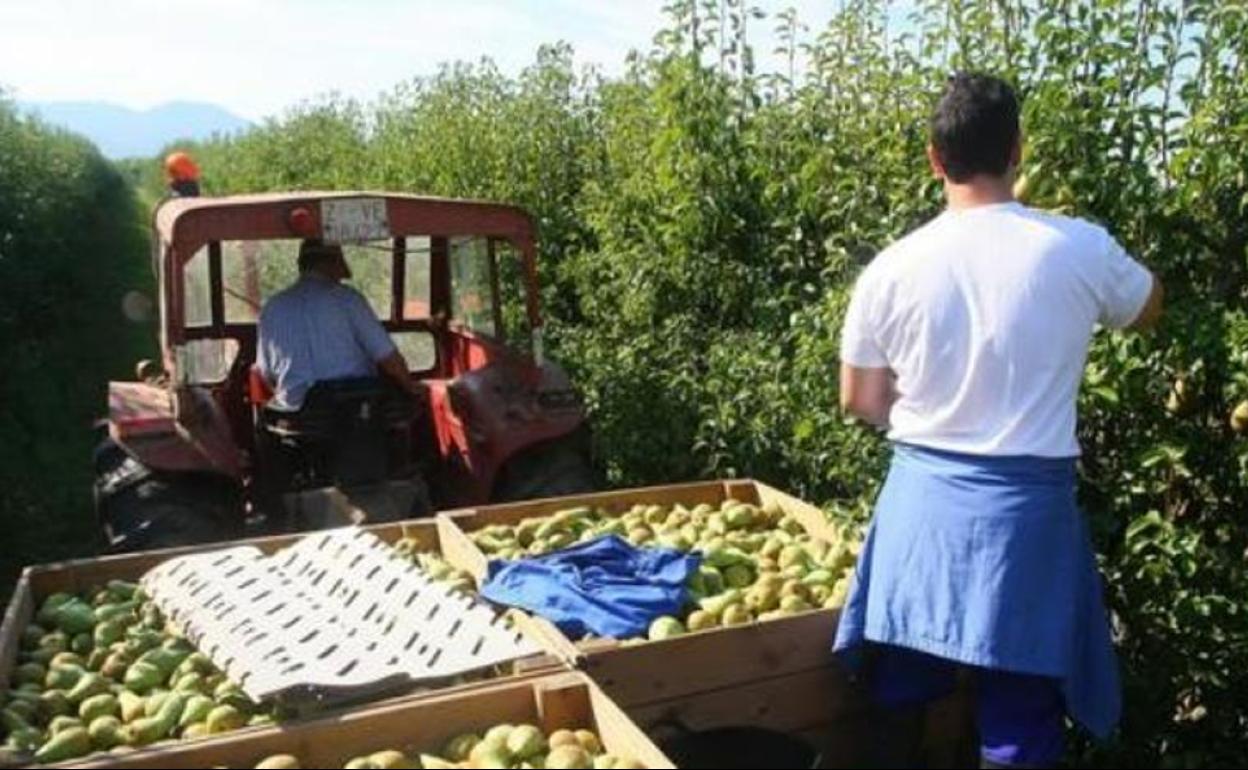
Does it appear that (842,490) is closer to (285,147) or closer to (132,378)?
(132,378)

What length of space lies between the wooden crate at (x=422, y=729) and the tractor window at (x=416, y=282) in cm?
402

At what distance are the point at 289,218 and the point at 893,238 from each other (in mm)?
2561

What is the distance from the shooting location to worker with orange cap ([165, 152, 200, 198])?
827 centimetres

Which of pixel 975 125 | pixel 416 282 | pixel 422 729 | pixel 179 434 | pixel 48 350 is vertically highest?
pixel 975 125

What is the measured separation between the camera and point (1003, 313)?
275cm

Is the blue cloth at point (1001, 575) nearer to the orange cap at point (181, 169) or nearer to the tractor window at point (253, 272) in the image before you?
the tractor window at point (253, 272)

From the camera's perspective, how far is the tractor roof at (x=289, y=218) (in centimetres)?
510

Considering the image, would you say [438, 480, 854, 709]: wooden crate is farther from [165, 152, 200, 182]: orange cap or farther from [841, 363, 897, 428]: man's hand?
[165, 152, 200, 182]: orange cap

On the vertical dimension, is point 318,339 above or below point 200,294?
below

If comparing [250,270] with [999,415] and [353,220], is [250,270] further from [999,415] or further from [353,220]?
[999,415]

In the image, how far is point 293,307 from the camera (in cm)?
548

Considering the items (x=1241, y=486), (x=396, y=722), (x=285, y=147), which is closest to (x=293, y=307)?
(x=396, y=722)

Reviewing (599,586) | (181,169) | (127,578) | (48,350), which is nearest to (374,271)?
(127,578)

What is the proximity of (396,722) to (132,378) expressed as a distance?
439 inches
